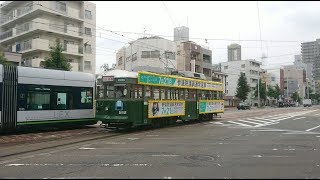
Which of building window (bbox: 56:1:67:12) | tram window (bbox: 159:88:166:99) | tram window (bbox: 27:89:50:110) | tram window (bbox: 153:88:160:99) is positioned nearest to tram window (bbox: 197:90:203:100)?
tram window (bbox: 159:88:166:99)

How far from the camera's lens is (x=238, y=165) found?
378 inches

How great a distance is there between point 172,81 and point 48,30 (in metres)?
27.2

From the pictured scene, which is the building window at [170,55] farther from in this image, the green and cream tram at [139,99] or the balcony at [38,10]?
the green and cream tram at [139,99]

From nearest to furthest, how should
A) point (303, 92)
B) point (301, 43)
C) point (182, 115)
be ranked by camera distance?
point (182, 115)
point (301, 43)
point (303, 92)

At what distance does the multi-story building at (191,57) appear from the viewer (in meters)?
69.7

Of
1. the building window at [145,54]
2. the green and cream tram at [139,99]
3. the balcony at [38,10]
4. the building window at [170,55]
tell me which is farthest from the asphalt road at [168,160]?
the building window at [170,55]

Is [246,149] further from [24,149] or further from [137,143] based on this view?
[24,149]

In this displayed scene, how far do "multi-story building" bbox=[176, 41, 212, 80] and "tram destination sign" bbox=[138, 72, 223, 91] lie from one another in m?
40.3

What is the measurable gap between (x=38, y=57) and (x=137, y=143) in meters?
34.9

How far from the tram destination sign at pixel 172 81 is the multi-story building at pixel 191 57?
40.3 m

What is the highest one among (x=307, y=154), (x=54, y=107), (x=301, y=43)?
(x=301, y=43)

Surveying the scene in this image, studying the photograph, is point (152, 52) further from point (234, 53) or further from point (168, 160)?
point (234, 53)

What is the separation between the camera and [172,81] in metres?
22.9

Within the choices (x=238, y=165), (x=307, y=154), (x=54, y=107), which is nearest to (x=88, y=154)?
(x=238, y=165)
